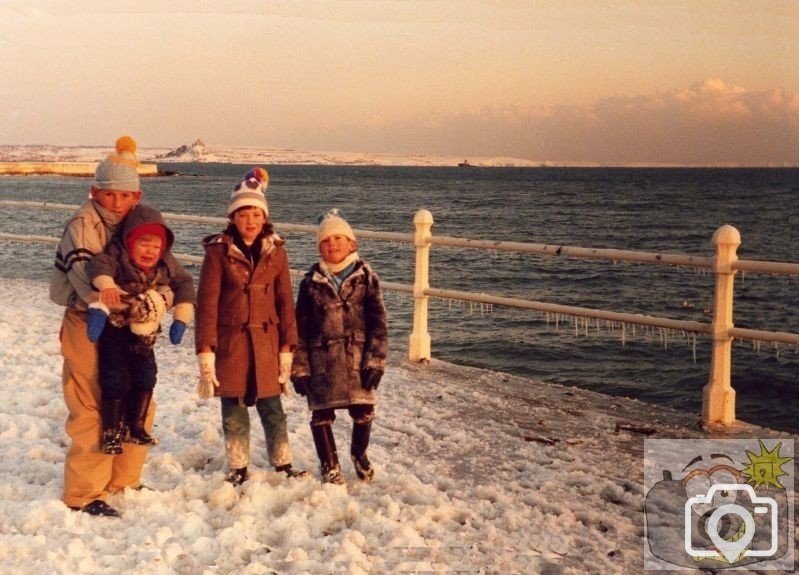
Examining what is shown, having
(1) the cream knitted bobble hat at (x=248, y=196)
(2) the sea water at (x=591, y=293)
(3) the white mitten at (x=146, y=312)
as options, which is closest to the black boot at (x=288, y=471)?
(3) the white mitten at (x=146, y=312)

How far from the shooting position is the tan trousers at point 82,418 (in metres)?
4.03

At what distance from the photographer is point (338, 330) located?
4438 millimetres

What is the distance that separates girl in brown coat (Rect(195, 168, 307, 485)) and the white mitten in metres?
0.28

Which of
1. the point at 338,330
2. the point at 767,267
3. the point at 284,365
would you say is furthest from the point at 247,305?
the point at 767,267

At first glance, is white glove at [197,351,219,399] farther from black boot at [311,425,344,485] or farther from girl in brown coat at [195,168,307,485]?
black boot at [311,425,344,485]

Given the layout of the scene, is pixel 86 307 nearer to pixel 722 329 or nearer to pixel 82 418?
pixel 82 418

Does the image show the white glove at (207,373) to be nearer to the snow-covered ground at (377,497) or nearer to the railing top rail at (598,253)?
the snow-covered ground at (377,497)

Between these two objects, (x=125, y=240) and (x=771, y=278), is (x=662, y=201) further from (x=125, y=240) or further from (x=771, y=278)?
(x=125, y=240)

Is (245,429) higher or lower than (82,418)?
lower

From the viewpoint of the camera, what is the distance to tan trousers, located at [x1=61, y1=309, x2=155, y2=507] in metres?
4.03

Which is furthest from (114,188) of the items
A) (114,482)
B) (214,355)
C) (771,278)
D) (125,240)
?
(771,278)

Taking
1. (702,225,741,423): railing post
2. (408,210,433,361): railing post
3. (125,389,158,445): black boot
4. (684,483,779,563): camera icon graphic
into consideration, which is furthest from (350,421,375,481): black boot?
(408,210,433,361): railing post

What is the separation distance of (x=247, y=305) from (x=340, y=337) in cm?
48

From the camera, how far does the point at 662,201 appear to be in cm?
7600
